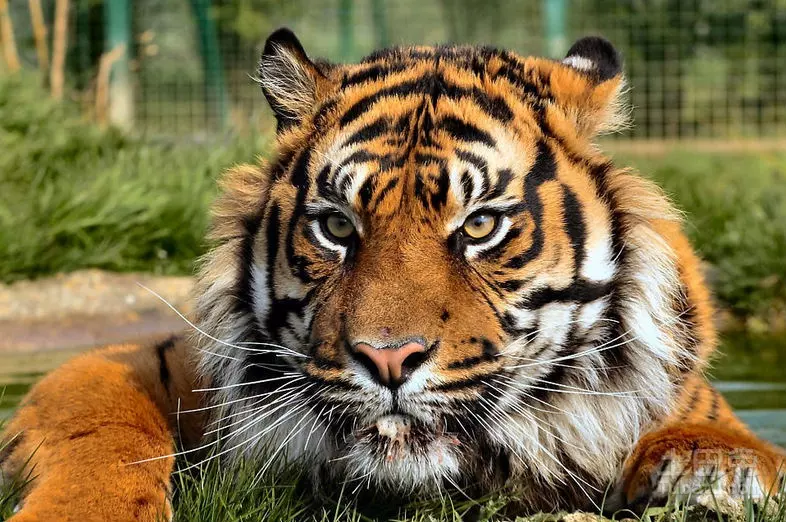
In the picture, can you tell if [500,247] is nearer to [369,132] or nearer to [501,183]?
[501,183]

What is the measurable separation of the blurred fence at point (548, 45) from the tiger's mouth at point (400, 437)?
8.78 meters

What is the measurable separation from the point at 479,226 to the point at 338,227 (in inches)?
12.0

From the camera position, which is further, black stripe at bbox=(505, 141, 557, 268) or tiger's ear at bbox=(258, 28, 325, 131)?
tiger's ear at bbox=(258, 28, 325, 131)

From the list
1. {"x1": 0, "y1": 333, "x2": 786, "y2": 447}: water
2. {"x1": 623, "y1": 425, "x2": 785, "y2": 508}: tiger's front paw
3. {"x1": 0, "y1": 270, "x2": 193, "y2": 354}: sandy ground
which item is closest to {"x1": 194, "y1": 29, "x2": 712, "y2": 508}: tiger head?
{"x1": 623, "y1": 425, "x2": 785, "y2": 508}: tiger's front paw

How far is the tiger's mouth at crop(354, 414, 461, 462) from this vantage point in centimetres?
221

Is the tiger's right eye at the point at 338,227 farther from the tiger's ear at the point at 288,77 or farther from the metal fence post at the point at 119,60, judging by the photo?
the metal fence post at the point at 119,60

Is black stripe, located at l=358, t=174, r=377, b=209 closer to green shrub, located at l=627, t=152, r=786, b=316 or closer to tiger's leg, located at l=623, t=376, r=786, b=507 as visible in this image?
tiger's leg, located at l=623, t=376, r=786, b=507

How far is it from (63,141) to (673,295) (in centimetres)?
501

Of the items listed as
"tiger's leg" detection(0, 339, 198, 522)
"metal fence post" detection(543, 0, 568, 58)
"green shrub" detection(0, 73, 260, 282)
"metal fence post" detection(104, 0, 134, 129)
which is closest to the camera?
"tiger's leg" detection(0, 339, 198, 522)

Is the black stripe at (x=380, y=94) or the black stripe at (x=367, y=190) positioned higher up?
the black stripe at (x=380, y=94)

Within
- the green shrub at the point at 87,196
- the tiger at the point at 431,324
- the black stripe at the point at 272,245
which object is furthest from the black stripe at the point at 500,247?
the green shrub at the point at 87,196

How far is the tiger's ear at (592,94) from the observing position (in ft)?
8.42

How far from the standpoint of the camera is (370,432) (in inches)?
88.2

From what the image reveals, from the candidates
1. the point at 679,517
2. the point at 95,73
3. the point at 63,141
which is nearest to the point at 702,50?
the point at 95,73
